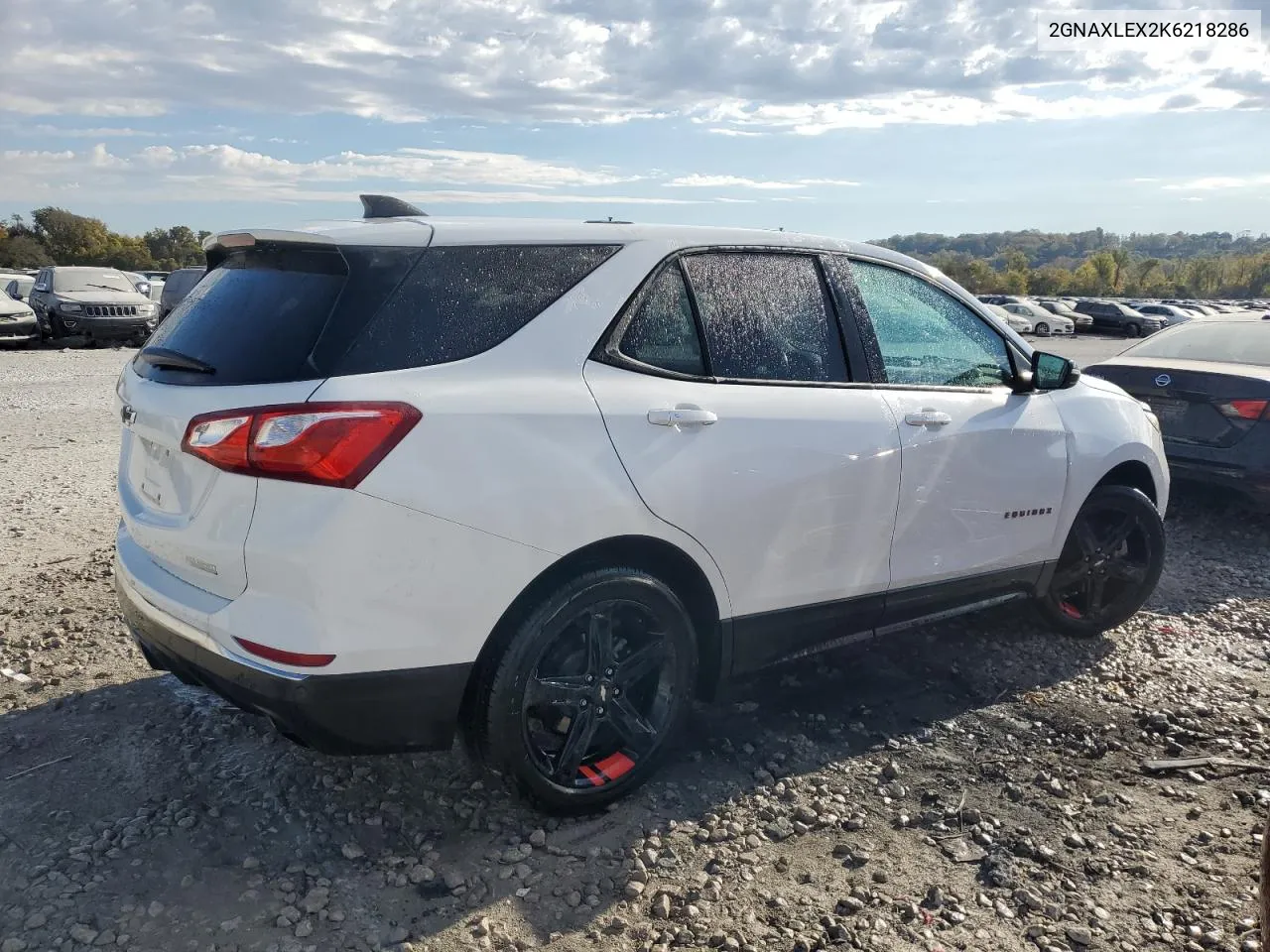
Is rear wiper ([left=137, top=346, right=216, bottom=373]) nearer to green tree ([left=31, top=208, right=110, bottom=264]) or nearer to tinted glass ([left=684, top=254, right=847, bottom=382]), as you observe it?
tinted glass ([left=684, top=254, right=847, bottom=382])

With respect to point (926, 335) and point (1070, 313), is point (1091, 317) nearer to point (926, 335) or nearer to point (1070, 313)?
point (1070, 313)

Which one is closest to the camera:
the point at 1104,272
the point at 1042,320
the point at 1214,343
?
the point at 1214,343

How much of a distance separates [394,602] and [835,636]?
71.2 inches

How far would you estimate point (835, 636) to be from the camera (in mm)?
3805

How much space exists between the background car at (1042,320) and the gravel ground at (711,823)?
1825 inches

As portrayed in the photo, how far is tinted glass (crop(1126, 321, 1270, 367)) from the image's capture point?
7145 millimetres

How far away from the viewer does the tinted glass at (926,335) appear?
12.9 ft

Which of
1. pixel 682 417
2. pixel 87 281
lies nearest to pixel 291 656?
pixel 682 417

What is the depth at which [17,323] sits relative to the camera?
19016mm

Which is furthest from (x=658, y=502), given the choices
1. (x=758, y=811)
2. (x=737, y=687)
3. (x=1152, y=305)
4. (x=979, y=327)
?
(x=1152, y=305)

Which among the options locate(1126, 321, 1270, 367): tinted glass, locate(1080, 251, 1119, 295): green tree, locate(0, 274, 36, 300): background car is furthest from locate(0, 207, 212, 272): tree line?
locate(1080, 251, 1119, 295): green tree

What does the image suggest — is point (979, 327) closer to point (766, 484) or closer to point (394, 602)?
point (766, 484)

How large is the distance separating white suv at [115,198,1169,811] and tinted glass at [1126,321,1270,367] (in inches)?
166

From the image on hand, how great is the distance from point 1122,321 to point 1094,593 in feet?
167
